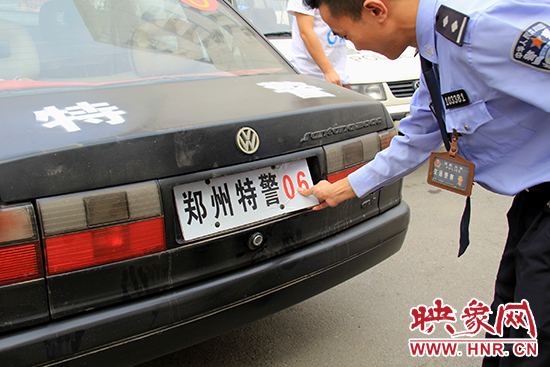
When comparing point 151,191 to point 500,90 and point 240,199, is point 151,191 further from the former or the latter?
point 500,90

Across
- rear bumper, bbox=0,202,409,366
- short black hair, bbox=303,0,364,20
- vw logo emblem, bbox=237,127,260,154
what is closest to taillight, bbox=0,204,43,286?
rear bumper, bbox=0,202,409,366

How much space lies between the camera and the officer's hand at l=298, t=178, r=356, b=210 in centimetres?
188

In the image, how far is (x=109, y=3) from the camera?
8.22ft

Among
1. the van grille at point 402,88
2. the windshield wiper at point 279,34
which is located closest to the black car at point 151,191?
the van grille at point 402,88

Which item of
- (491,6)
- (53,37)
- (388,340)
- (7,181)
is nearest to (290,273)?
(388,340)

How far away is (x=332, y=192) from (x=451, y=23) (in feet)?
2.63

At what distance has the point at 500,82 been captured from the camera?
49.9 inches

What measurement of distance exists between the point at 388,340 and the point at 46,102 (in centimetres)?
200

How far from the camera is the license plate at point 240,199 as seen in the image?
1.72 meters

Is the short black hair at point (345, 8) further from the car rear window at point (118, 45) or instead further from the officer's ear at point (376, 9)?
the car rear window at point (118, 45)

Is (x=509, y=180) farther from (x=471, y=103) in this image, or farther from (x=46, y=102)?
(x=46, y=102)

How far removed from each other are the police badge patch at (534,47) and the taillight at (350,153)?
96 centimetres

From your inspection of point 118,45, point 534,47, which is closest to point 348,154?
point 534,47

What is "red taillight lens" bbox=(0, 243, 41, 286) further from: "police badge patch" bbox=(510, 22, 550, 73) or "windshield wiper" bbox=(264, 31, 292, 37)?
"windshield wiper" bbox=(264, 31, 292, 37)
